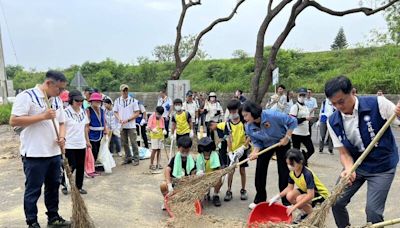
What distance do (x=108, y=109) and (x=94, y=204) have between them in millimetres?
3333

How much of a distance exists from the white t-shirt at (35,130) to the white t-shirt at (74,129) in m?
1.47

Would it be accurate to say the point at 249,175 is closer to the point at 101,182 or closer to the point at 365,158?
the point at 101,182

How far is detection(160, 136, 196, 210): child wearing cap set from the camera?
550 centimetres

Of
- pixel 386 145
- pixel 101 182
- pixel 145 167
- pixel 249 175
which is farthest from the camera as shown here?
pixel 145 167

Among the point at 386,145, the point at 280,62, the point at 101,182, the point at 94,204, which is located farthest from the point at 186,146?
the point at 280,62

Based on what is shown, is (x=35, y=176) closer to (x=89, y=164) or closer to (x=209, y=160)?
(x=209, y=160)

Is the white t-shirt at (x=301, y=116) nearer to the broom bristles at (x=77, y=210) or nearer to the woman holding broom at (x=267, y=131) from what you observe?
the woman holding broom at (x=267, y=131)

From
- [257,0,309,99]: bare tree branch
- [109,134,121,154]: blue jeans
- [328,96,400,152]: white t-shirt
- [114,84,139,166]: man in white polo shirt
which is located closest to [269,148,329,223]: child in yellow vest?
[328,96,400,152]: white t-shirt

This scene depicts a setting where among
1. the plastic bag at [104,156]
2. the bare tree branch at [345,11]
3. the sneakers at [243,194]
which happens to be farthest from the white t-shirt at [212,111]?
the sneakers at [243,194]

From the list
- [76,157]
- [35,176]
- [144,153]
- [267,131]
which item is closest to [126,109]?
[144,153]

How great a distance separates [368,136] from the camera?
348 centimetres

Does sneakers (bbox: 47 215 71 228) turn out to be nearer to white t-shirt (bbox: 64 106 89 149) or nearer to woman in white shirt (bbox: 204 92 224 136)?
white t-shirt (bbox: 64 106 89 149)

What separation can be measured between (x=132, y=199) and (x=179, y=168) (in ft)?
3.94

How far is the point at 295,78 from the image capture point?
20875 millimetres
